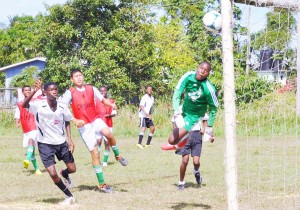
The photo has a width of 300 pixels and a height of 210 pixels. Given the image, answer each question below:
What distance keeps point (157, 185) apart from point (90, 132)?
1792 mm

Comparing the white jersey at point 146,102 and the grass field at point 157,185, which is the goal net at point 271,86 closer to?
the grass field at point 157,185

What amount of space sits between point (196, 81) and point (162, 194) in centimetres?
249

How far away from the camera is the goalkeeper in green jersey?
29.6 feet

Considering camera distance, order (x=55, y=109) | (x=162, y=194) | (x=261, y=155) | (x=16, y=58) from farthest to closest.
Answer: (x=16, y=58), (x=261, y=155), (x=162, y=194), (x=55, y=109)

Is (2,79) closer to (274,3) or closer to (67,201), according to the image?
(67,201)

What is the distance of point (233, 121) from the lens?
6805 millimetres

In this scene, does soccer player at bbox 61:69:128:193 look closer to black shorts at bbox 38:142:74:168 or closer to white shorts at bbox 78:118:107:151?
white shorts at bbox 78:118:107:151

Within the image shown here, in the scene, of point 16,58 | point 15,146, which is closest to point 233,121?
point 15,146

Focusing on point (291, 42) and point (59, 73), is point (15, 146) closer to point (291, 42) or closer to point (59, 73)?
point (59, 73)

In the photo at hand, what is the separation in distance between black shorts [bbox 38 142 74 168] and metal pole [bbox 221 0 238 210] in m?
3.65

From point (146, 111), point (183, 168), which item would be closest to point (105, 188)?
point (183, 168)

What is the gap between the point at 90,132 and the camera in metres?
10.8

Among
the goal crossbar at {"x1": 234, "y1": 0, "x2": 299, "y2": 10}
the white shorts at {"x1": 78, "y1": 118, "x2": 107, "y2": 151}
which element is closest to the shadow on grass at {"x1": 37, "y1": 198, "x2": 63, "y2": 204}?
the white shorts at {"x1": 78, "y1": 118, "x2": 107, "y2": 151}

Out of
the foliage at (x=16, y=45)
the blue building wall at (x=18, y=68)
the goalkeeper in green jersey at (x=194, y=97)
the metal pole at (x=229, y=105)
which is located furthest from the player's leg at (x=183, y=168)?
the foliage at (x=16, y=45)
